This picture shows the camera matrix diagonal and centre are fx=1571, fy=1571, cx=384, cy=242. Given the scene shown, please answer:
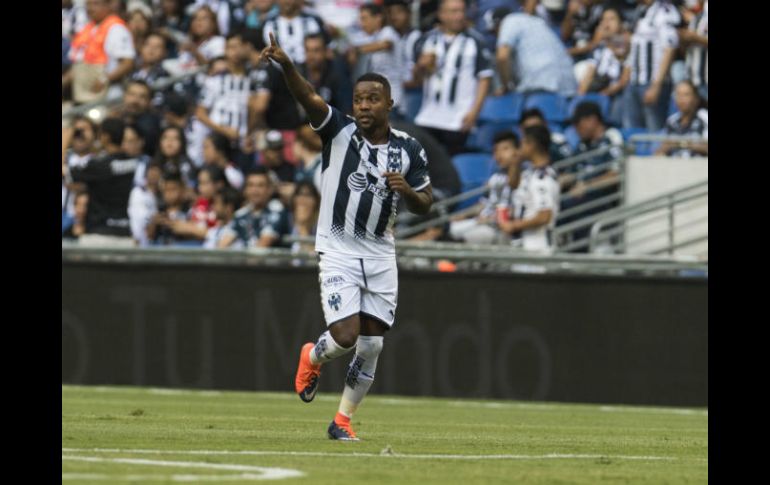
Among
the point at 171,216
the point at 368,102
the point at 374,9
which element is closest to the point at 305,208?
the point at 171,216

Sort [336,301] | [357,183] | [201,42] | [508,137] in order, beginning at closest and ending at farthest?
[336,301] < [357,183] < [508,137] < [201,42]

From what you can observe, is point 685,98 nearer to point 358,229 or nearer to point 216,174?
point 216,174

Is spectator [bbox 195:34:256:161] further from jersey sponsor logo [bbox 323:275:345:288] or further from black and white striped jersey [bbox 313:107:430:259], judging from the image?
jersey sponsor logo [bbox 323:275:345:288]

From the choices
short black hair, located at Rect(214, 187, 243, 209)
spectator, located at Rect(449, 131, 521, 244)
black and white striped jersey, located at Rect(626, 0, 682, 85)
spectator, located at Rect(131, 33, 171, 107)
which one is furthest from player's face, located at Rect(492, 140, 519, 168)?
spectator, located at Rect(131, 33, 171, 107)

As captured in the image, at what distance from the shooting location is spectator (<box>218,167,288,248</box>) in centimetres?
1761

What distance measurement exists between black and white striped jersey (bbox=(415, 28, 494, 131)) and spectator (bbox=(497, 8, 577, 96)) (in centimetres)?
28

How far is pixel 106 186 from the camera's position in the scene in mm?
18875

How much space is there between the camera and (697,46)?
18531mm

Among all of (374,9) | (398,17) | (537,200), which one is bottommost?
(537,200)

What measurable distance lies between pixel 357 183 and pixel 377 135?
32 centimetres

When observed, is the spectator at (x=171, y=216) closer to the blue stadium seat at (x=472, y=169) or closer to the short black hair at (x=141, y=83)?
the short black hair at (x=141, y=83)
